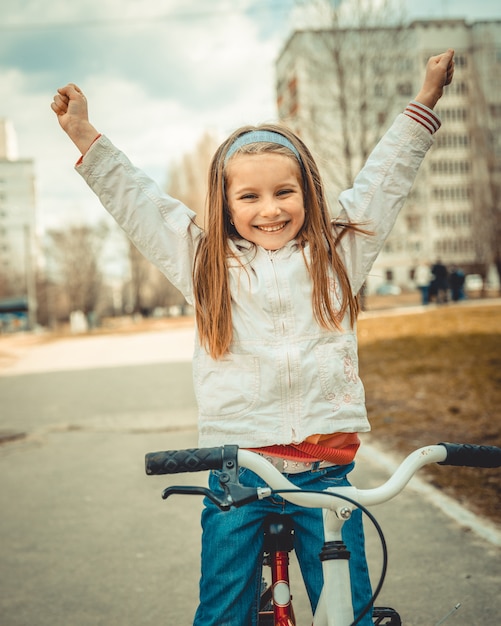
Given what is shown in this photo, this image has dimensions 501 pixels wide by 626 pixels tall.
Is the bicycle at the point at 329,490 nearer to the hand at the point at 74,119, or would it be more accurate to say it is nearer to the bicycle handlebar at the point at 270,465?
the bicycle handlebar at the point at 270,465

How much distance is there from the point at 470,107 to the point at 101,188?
1584 inches

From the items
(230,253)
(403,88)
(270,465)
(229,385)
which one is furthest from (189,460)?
(403,88)

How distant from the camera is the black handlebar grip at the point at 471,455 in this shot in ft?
5.44

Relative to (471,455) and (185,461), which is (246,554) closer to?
(185,461)

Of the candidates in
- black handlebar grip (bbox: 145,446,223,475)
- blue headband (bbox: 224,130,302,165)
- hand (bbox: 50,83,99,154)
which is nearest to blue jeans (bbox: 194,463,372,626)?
black handlebar grip (bbox: 145,446,223,475)

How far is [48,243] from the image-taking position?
63188mm

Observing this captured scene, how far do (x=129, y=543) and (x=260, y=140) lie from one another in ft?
9.65

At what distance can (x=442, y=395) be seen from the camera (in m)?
8.38

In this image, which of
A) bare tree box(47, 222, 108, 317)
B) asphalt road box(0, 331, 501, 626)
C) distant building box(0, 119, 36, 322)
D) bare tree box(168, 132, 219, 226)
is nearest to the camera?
asphalt road box(0, 331, 501, 626)

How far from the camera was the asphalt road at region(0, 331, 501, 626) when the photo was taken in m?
3.41

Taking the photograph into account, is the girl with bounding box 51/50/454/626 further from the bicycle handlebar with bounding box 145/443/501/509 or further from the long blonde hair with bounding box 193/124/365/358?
the bicycle handlebar with bounding box 145/443/501/509

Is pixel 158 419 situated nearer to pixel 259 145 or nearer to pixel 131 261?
pixel 259 145

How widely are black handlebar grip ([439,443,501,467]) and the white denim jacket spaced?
16.2 inches

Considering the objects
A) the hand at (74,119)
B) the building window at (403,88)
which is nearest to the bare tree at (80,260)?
the building window at (403,88)
